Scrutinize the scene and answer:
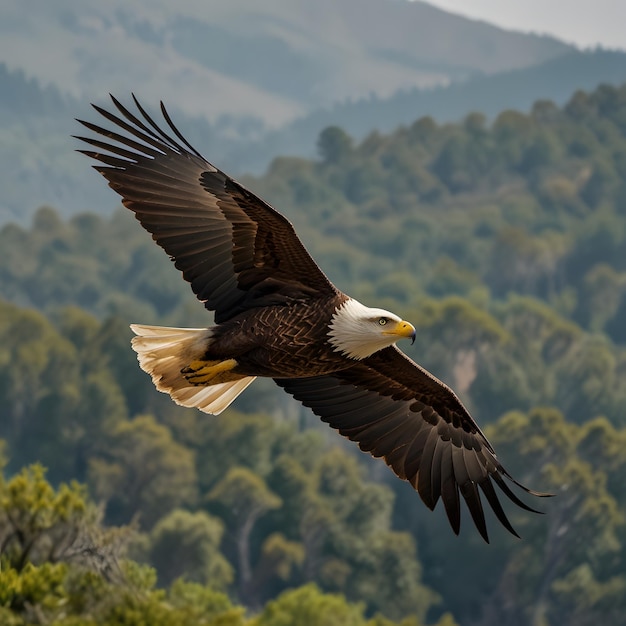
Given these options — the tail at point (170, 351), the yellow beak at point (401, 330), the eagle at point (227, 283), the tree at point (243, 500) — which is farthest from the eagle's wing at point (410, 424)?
the tree at point (243, 500)

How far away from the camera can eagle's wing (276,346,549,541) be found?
34.5ft

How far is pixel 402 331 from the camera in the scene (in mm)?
9062

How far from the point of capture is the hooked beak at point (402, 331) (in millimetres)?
9055

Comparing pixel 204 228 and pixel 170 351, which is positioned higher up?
pixel 204 228

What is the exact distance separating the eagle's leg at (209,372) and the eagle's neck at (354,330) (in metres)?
0.63

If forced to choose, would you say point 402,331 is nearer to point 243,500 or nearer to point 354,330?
point 354,330

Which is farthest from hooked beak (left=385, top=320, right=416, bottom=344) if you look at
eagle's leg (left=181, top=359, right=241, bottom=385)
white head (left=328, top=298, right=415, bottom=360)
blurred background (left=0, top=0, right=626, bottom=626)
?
blurred background (left=0, top=0, right=626, bottom=626)

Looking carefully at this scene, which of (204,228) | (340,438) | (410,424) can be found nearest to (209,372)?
(204,228)

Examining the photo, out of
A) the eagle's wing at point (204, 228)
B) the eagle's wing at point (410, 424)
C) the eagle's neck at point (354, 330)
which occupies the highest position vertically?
the eagle's wing at point (204, 228)

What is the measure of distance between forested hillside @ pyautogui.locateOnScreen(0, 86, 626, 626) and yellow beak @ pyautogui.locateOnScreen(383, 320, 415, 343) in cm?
1097

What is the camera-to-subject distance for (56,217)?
367 ft

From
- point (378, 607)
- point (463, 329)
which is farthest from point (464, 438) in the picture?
point (463, 329)

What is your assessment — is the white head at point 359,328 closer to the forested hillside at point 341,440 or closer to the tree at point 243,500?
the forested hillside at point 341,440

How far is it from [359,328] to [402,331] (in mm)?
242
